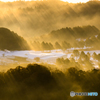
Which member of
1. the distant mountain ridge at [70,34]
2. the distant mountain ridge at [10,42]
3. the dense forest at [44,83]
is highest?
the distant mountain ridge at [70,34]

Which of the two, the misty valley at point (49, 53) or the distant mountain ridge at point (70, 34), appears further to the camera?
the distant mountain ridge at point (70, 34)

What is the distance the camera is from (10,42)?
67.4 feet

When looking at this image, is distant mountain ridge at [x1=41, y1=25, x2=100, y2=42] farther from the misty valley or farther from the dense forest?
the dense forest

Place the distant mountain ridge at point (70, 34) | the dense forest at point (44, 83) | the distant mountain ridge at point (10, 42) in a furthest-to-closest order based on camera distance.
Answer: the distant mountain ridge at point (70, 34) → the distant mountain ridge at point (10, 42) → the dense forest at point (44, 83)

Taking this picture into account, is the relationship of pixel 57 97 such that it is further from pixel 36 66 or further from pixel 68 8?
pixel 68 8

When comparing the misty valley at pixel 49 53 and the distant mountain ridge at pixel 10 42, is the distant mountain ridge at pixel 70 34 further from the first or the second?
the distant mountain ridge at pixel 10 42

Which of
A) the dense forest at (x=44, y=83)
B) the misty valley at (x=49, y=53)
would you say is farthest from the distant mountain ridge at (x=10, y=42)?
the dense forest at (x=44, y=83)

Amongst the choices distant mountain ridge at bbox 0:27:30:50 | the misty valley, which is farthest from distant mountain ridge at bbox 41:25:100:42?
distant mountain ridge at bbox 0:27:30:50

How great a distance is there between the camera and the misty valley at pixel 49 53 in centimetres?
1144

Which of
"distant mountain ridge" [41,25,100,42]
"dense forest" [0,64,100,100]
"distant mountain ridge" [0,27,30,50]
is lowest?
"dense forest" [0,64,100,100]

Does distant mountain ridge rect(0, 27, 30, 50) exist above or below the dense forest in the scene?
above

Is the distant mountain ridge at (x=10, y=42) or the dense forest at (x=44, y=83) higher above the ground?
the distant mountain ridge at (x=10, y=42)

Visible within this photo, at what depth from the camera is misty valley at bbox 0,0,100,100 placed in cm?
1144

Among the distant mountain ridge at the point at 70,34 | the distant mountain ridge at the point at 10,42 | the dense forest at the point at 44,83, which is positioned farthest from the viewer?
the distant mountain ridge at the point at 70,34
